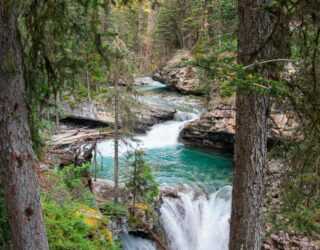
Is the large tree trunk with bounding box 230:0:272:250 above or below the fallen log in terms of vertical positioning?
above

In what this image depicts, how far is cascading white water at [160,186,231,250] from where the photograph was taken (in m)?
13.0

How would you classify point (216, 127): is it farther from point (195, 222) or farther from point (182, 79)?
point (182, 79)

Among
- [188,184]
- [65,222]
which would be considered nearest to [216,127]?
[188,184]

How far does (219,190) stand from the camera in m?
15.7

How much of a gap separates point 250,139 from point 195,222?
33.5 ft

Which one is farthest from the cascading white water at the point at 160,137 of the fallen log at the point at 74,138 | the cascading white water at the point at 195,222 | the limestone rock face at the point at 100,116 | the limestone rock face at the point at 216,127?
the cascading white water at the point at 195,222

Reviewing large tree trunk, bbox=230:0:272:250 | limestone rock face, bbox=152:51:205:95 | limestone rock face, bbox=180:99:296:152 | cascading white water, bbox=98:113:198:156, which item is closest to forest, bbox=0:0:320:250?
large tree trunk, bbox=230:0:272:250

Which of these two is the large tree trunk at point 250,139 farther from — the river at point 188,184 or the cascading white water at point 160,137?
the cascading white water at point 160,137

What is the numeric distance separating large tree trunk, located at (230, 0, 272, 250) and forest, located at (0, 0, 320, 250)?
0.01 metres

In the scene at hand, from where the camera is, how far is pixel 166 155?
68.5 ft

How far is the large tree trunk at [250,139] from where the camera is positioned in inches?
161

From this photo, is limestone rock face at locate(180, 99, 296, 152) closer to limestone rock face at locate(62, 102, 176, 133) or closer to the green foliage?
limestone rock face at locate(62, 102, 176, 133)

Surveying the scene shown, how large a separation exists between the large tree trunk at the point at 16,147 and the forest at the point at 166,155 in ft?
0.04

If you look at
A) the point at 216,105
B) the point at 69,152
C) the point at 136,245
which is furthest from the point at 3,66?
the point at 216,105
